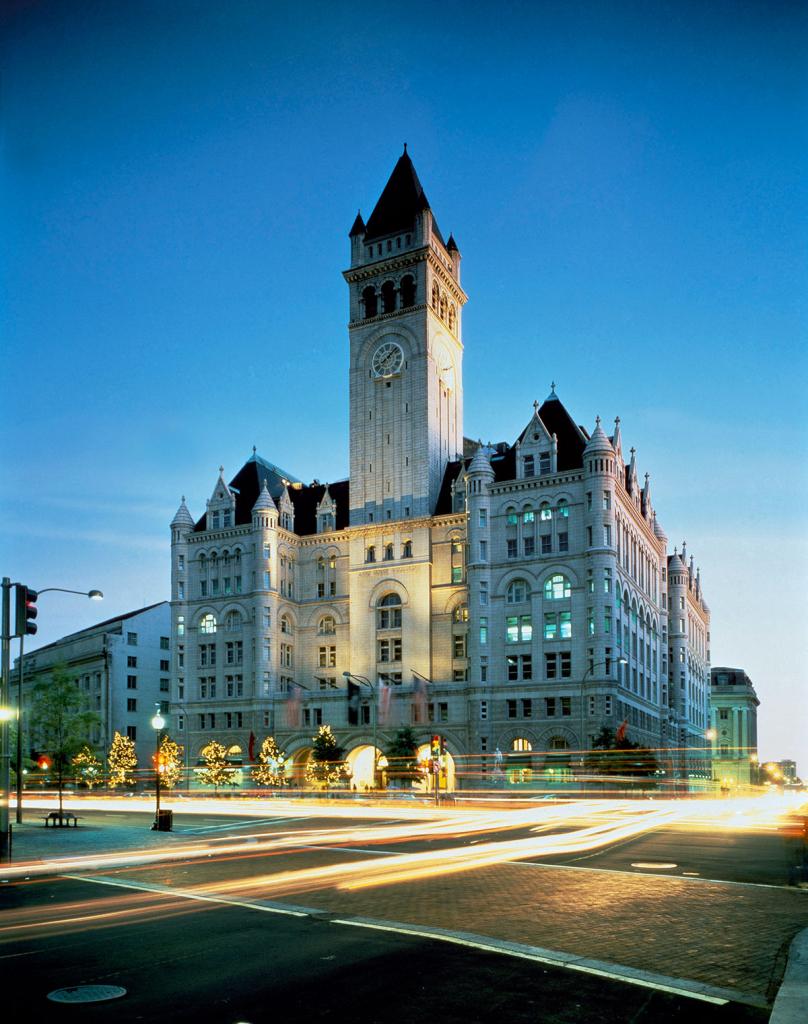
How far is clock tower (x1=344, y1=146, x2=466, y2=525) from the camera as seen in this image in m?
87.2

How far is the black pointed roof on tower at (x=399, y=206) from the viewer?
299 feet

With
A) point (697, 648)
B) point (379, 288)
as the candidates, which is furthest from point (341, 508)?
point (697, 648)

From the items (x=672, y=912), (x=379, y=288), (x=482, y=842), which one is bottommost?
(x=482, y=842)

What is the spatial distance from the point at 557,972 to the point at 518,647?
67921 millimetres

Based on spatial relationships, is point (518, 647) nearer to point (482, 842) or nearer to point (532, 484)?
point (532, 484)

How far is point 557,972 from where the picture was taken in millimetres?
11578

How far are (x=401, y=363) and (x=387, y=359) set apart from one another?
72.1 inches

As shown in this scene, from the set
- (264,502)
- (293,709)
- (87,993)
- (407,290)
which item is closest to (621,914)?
(87,993)

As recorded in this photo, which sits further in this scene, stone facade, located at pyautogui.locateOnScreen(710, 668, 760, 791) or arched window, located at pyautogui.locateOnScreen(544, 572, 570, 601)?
stone facade, located at pyautogui.locateOnScreen(710, 668, 760, 791)

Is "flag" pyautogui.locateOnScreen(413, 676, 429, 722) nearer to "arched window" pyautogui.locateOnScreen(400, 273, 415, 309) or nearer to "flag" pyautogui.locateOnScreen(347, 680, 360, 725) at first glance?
"flag" pyautogui.locateOnScreen(347, 680, 360, 725)

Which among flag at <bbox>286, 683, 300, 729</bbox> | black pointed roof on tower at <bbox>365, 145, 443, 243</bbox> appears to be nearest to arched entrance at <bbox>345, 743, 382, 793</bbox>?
flag at <bbox>286, 683, 300, 729</bbox>

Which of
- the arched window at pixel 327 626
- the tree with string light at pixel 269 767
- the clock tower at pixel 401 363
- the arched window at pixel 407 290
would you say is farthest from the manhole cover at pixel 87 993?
the arched window at pixel 407 290

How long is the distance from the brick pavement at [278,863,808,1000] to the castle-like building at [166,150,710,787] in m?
56.0

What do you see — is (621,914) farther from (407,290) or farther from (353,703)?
(407,290)
